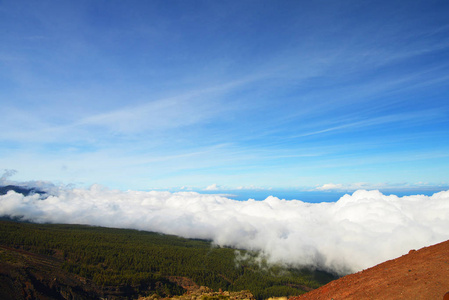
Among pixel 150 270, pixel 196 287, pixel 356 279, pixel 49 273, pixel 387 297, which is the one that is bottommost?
pixel 196 287

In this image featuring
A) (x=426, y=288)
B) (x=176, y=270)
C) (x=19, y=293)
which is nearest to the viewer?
(x=426, y=288)

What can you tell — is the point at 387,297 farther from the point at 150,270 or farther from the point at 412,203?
the point at 412,203

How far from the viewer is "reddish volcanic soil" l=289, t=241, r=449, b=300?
58.3 feet

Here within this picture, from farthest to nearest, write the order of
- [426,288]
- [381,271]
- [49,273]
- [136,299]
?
[136,299], [49,273], [381,271], [426,288]

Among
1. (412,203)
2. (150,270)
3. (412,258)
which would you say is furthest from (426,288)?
→ (412,203)

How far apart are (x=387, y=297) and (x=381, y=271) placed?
7350 mm

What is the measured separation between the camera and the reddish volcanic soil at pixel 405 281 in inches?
699

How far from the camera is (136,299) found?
5861 inches

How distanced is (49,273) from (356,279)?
162 metres

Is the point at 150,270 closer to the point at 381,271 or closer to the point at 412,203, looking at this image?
the point at 381,271

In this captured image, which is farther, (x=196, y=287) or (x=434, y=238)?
(x=196, y=287)

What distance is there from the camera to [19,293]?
95500 mm

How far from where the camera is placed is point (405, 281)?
65.1 ft

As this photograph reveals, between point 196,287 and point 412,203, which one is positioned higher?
point 412,203
